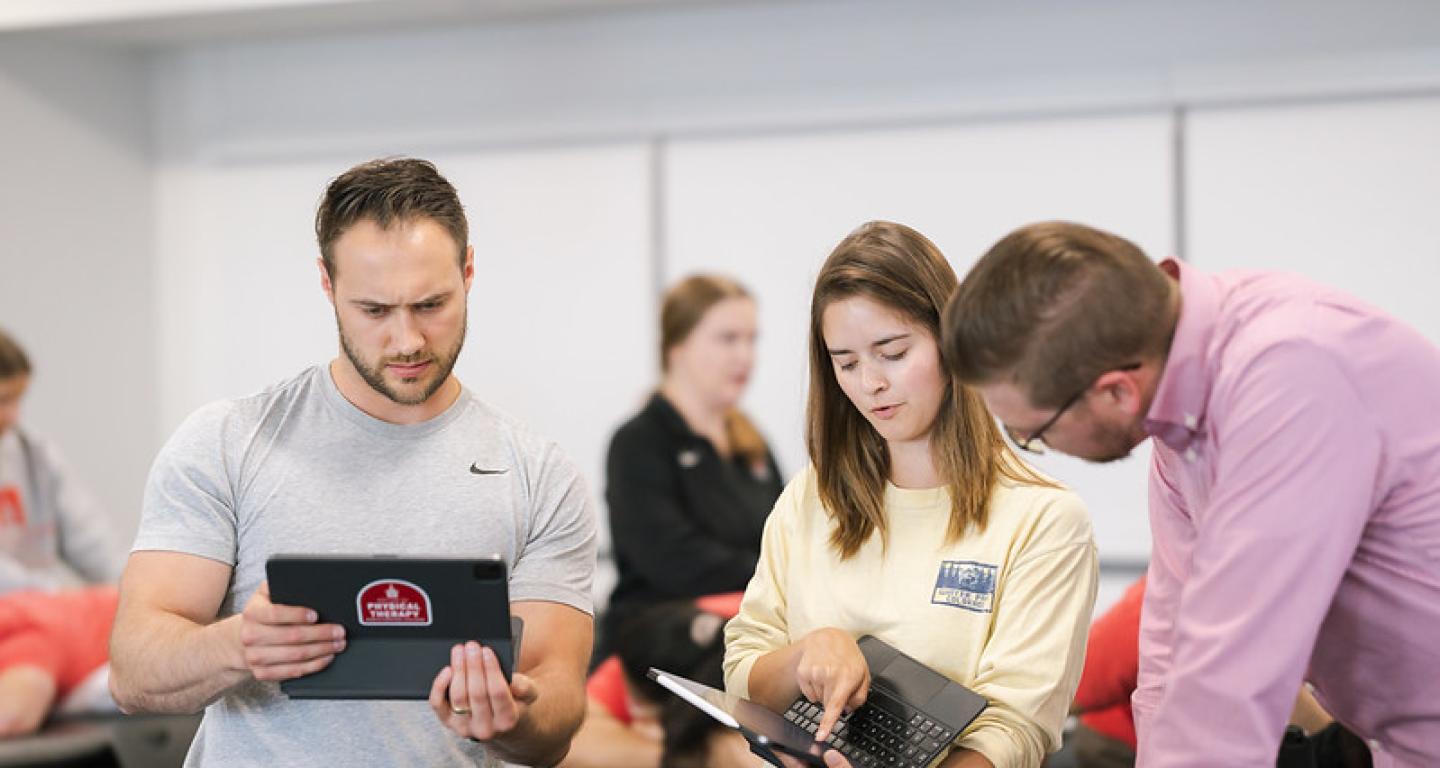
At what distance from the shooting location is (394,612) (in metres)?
1.66

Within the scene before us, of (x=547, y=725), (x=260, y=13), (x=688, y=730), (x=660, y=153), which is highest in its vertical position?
(x=260, y=13)

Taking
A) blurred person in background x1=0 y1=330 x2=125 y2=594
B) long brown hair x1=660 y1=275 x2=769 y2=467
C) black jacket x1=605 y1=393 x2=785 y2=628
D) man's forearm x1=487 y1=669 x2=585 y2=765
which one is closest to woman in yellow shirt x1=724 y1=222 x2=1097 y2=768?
man's forearm x1=487 y1=669 x2=585 y2=765

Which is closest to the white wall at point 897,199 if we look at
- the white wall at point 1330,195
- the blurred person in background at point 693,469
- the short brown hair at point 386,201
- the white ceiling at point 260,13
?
the white wall at point 1330,195

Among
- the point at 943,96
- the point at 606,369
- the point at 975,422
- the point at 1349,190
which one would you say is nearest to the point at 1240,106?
the point at 1349,190

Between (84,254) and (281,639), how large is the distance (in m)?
4.21

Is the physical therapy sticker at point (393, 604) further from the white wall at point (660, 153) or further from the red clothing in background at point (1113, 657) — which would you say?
the white wall at point (660, 153)

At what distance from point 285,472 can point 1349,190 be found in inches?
140

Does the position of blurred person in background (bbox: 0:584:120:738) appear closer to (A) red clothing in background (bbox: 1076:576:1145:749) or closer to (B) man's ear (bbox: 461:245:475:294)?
(B) man's ear (bbox: 461:245:475:294)

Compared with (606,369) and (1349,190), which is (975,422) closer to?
(1349,190)

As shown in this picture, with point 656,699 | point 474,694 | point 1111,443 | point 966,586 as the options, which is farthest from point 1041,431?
point 656,699

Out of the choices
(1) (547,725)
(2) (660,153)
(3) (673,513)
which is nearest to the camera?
(1) (547,725)

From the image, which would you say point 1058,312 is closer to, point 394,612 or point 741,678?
point 741,678

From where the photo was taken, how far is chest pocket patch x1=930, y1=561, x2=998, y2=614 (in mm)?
1797

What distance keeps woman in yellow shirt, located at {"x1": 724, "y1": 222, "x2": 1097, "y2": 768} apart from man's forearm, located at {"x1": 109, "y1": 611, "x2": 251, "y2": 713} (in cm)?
63
